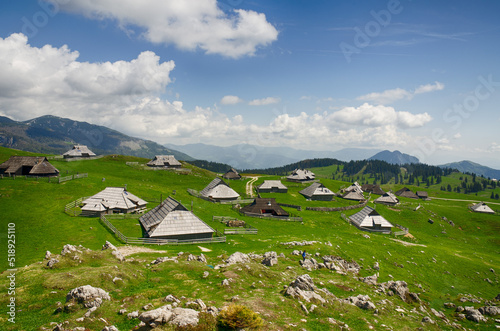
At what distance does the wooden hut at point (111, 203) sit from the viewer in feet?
145

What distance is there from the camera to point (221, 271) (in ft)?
73.5

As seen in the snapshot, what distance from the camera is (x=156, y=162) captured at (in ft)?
360

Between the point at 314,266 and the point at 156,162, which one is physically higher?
the point at 156,162

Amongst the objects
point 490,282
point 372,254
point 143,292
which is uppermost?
point 143,292

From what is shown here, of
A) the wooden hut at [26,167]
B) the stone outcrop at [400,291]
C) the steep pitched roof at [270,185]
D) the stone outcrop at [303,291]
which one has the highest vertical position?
the wooden hut at [26,167]

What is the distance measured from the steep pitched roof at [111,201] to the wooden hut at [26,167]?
2737cm

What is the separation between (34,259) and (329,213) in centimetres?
6455

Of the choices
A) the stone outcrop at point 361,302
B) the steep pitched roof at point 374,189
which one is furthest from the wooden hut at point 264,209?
the steep pitched roof at point 374,189

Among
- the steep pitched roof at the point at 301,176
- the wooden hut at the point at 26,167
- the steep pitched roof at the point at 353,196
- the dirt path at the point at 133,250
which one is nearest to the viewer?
the dirt path at the point at 133,250

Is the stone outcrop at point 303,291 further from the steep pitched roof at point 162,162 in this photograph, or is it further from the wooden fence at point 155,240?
the steep pitched roof at point 162,162

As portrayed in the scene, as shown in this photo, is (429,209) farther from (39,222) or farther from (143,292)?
(39,222)

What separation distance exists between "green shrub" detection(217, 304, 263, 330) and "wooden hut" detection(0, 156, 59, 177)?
70.7m

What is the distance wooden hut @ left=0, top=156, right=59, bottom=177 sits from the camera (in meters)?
60.8

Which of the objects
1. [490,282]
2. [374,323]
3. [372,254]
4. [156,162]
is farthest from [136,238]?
[156,162]
